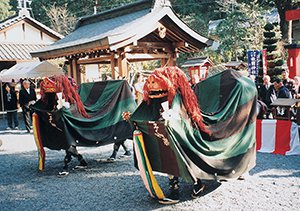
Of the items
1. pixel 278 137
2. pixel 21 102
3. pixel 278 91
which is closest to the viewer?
pixel 278 137

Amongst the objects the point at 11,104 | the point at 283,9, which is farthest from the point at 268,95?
the point at 283,9

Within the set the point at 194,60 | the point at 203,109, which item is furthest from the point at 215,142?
the point at 194,60

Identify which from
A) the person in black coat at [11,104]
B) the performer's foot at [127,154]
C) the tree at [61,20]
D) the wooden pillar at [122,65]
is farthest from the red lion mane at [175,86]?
the tree at [61,20]

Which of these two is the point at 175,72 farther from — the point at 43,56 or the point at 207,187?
the point at 43,56

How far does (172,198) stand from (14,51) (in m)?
14.9

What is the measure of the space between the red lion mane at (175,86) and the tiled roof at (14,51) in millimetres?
13742

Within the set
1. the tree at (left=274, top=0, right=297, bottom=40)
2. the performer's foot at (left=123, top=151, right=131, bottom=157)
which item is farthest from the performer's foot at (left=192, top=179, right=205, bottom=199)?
the tree at (left=274, top=0, right=297, bottom=40)

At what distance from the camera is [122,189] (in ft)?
16.0

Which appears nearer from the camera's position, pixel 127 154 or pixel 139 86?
pixel 127 154

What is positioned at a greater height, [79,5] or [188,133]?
[79,5]

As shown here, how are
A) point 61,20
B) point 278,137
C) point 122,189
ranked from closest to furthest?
point 122,189, point 278,137, point 61,20

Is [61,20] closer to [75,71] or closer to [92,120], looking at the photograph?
[75,71]

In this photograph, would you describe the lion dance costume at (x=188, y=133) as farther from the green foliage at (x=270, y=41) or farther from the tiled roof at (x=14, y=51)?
the tiled roof at (x=14, y=51)

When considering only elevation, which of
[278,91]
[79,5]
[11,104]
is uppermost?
[79,5]
